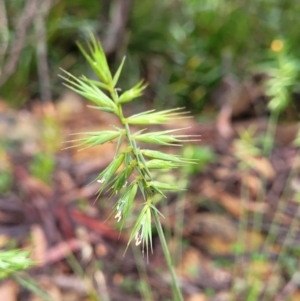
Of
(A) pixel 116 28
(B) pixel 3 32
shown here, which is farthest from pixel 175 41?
(B) pixel 3 32

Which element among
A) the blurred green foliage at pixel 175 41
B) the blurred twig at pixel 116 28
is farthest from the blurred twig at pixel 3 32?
the blurred twig at pixel 116 28

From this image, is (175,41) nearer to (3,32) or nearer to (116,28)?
(116,28)

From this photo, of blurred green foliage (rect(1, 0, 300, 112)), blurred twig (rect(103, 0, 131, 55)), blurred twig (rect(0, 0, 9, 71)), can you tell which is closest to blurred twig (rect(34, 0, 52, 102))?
blurred green foliage (rect(1, 0, 300, 112))

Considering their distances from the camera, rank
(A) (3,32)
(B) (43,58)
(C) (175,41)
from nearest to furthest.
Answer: (A) (3,32)
(B) (43,58)
(C) (175,41)

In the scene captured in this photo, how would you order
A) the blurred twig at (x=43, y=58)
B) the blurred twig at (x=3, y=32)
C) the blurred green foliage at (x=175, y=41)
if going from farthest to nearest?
the blurred green foliage at (x=175, y=41) → the blurred twig at (x=43, y=58) → the blurred twig at (x=3, y=32)

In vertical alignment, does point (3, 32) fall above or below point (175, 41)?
above

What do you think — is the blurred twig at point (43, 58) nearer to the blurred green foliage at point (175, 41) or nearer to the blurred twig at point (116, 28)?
the blurred green foliage at point (175, 41)

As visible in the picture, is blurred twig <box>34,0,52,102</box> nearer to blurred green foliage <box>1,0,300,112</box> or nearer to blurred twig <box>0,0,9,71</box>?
blurred green foliage <box>1,0,300,112</box>

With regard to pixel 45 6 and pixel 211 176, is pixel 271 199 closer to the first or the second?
pixel 211 176

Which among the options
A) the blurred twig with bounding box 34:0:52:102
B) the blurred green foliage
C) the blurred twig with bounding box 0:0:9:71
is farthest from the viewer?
the blurred green foliage
